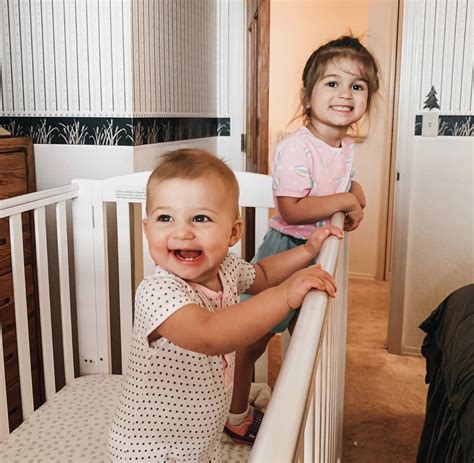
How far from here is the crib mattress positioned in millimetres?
1252

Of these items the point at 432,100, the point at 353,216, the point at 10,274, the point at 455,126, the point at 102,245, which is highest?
the point at 432,100

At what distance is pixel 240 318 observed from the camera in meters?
0.85

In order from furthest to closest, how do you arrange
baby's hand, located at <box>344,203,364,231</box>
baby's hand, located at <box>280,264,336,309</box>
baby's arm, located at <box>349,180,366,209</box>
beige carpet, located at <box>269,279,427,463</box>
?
beige carpet, located at <box>269,279,427,463</box> < baby's arm, located at <box>349,180,366,209</box> < baby's hand, located at <box>344,203,364,231</box> < baby's hand, located at <box>280,264,336,309</box>

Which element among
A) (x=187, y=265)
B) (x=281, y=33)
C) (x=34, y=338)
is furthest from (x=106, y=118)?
(x=281, y=33)

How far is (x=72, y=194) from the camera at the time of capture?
1.67 m

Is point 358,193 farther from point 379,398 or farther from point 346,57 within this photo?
point 379,398

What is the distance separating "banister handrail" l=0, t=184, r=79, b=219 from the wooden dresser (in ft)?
1.20

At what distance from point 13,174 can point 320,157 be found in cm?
108

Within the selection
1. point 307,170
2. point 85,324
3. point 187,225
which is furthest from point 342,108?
point 85,324

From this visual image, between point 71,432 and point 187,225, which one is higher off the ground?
point 187,225

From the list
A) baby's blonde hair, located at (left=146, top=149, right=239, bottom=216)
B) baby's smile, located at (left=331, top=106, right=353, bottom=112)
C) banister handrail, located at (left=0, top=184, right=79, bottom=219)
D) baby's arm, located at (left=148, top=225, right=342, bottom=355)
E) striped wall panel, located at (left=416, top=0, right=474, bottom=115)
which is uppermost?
striped wall panel, located at (left=416, top=0, right=474, bottom=115)

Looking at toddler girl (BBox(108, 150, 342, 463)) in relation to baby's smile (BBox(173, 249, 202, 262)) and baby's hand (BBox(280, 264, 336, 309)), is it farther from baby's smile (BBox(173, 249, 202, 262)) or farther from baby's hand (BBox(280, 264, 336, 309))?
baby's hand (BBox(280, 264, 336, 309))

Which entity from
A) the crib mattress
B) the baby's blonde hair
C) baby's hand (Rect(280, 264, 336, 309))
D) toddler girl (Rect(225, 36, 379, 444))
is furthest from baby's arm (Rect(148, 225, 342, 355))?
toddler girl (Rect(225, 36, 379, 444))

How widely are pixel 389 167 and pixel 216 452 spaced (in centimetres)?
326
